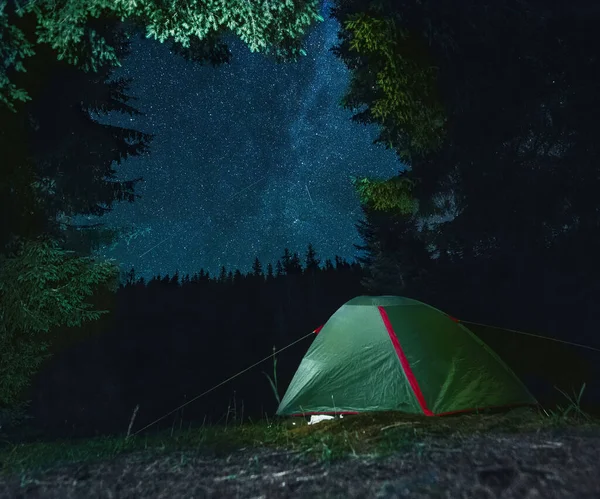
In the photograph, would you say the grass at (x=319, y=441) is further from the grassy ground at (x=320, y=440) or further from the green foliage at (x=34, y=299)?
the green foliage at (x=34, y=299)

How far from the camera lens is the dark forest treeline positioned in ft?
49.9

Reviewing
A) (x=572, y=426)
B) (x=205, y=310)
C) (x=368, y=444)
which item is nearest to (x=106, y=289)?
(x=368, y=444)

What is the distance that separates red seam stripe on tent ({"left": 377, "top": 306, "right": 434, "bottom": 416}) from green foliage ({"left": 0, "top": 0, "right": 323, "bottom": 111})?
12.7 ft

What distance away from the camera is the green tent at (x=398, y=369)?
7039mm

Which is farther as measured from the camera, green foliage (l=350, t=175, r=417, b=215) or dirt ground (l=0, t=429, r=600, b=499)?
green foliage (l=350, t=175, r=417, b=215)

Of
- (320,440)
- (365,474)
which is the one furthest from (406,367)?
(365,474)

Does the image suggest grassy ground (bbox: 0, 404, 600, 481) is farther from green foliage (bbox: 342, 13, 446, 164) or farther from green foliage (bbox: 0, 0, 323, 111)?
green foliage (bbox: 342, 13, 446, 164)

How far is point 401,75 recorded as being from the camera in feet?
29.7

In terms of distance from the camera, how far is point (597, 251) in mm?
10586

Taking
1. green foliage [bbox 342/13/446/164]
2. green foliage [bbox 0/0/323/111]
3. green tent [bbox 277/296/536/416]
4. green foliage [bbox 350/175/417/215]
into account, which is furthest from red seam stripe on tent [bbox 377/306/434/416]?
green foliage [bbox 350/175/417/215]

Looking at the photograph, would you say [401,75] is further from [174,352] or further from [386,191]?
[174,352]

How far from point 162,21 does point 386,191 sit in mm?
6137

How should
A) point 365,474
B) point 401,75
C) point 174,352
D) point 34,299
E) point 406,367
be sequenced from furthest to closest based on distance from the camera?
point 174,352 < point 401,75 < point 34,299 < point 406,367 < point 365,474

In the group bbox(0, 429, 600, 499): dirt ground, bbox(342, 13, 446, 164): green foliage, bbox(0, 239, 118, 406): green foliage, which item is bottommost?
bbox(0, 429, 600, 499): dirt ground
